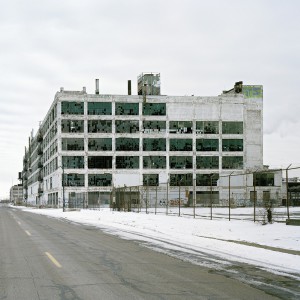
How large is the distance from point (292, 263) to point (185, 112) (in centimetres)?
7561

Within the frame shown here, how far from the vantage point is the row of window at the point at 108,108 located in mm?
84500

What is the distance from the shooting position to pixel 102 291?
26.8 ft

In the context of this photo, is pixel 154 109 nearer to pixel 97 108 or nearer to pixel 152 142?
pixel 152 142

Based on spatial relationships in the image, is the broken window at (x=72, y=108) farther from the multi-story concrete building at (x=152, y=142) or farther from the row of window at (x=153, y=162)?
the row of window at (x=153, y=162)

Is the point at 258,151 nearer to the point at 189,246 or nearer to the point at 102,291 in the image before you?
the point at 189,246

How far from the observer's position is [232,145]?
87812mm

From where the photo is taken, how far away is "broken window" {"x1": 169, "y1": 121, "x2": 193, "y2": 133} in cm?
8631

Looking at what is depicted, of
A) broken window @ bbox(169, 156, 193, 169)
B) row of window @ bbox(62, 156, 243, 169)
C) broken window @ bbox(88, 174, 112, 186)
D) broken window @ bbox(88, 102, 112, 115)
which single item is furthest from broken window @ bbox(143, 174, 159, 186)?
broken window @ bbox(88, 102, 112, 115)

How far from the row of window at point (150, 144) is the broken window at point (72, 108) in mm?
4870

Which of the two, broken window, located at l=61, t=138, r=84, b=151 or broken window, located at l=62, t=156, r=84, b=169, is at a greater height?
broken window, located at l=61, t=138, r=84, b=151

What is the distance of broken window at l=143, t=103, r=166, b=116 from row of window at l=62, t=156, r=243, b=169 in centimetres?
808

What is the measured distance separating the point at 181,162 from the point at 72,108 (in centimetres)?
2224

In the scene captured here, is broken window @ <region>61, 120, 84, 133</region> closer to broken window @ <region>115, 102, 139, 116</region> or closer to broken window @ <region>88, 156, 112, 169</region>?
broken window @ <region>88, 156, 112, 169</region>

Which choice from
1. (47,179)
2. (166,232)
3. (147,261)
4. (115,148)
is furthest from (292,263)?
(47,179)
